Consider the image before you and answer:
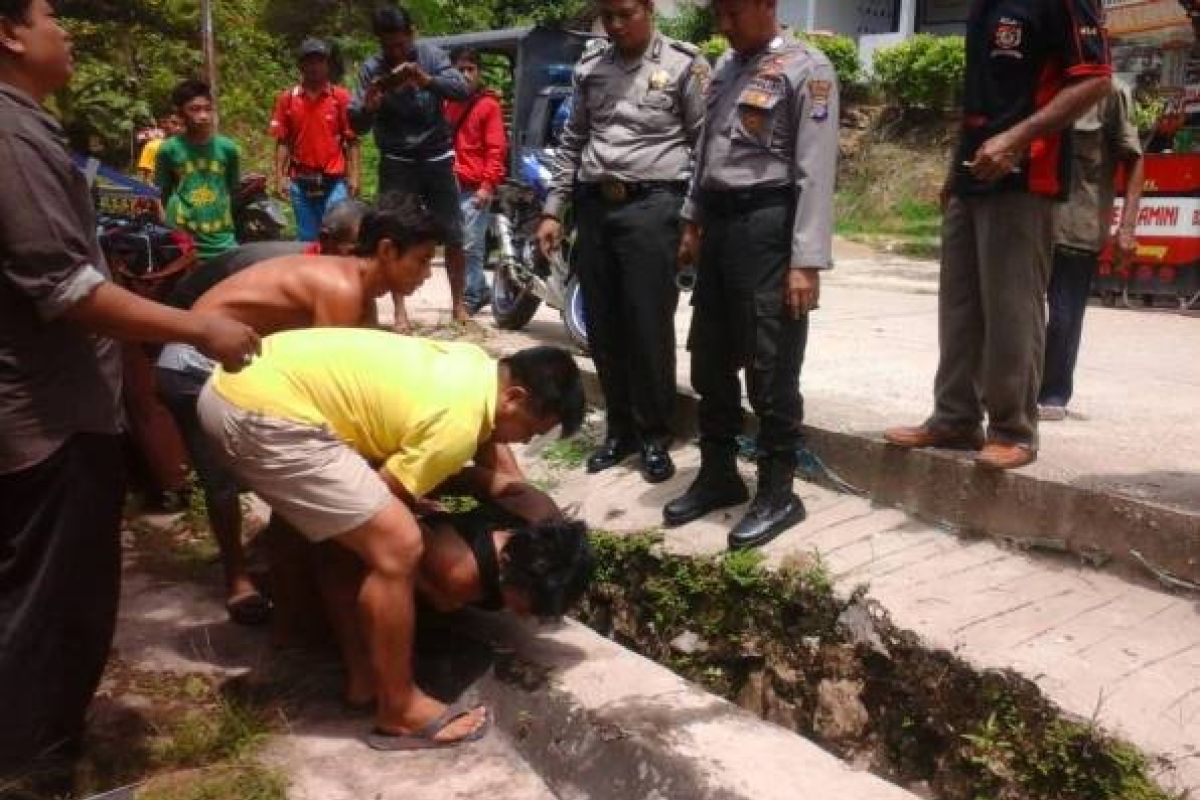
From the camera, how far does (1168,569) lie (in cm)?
319

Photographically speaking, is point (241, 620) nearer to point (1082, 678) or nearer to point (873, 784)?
point (873, 784)

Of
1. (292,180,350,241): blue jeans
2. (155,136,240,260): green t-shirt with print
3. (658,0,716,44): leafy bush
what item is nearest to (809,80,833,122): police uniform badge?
(155,136,240,260): green t-shirt with print

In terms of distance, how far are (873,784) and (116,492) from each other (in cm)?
193

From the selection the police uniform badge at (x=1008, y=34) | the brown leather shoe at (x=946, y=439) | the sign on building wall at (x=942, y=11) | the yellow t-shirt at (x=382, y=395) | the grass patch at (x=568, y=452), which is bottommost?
the grass patch at (x=568, y=452)

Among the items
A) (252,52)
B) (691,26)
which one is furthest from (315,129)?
(691,26)

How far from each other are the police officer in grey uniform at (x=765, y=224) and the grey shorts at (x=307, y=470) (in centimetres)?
147

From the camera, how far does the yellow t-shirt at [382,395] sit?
2.74m

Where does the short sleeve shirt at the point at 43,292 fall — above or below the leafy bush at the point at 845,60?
below

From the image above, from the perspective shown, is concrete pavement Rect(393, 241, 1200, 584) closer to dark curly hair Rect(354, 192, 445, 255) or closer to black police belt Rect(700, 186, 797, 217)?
black police belt Rect(700, 186, 797, 217)

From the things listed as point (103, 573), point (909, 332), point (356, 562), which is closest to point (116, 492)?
point (103, 573)

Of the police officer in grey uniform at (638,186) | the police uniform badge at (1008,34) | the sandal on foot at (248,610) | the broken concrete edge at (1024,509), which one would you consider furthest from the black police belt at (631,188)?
the sandal on foot at (248,610)

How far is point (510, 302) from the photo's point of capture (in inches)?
292

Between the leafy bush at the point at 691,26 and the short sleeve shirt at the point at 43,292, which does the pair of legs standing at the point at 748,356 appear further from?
the leafy bush at the point at 691,26

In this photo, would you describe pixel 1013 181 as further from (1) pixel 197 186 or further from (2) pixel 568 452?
(1) pixel 197 186
